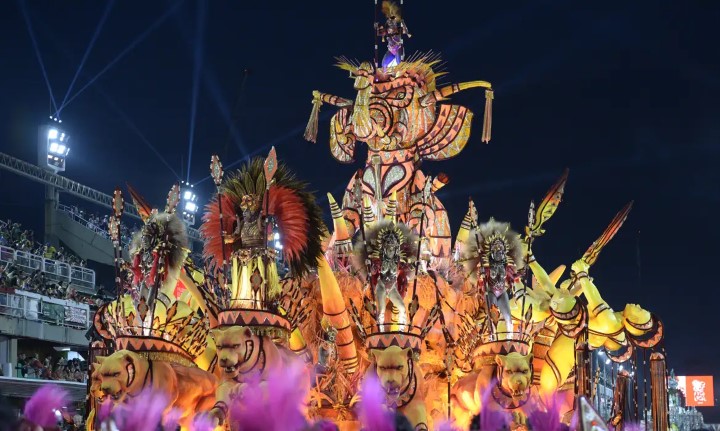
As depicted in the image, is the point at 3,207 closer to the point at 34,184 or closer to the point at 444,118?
the point at 34,184

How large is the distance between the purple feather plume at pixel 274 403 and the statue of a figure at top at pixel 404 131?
3822 millimetres

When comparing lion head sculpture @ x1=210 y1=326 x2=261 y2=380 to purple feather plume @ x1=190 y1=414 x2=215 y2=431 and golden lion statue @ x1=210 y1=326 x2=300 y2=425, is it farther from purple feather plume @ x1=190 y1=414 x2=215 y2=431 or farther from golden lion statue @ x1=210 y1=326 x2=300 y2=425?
purple feather plume @ x1=190 y1=414 x2=215 y2=431

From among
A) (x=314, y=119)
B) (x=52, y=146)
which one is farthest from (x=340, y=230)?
(x=52, y=146)

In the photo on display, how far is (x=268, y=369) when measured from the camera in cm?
1084

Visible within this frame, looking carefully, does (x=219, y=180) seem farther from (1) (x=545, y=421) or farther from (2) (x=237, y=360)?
(1) (x=545, y=421)

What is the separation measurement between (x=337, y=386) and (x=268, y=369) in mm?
2128

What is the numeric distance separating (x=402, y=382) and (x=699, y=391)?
29.5 m

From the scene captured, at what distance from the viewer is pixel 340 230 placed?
1359 centimetres

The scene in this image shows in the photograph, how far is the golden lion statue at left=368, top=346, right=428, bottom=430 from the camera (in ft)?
36.2

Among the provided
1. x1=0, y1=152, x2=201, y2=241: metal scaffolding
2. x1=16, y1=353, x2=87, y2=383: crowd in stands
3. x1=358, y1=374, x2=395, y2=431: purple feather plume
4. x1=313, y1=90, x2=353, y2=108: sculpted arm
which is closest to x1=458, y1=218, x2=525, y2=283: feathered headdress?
x1=358, y1=374, x2=395, y2=431: purple feather plume

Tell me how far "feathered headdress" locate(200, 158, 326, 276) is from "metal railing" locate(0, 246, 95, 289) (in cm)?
1145

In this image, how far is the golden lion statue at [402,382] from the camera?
11.0 meters

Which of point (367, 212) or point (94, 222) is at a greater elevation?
point (94, 222)

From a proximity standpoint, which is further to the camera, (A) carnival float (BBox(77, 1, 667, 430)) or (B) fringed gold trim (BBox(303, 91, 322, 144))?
(B) fringed gold trim (BBox(303, 91, 322, 144))
